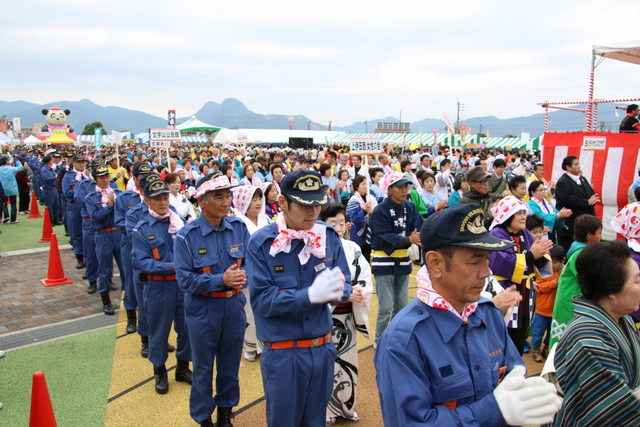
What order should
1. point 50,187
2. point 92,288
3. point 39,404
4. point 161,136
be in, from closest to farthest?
point 39,404
point 92,288
point 161,136
point 50,187

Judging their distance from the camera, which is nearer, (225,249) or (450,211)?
(450,211)

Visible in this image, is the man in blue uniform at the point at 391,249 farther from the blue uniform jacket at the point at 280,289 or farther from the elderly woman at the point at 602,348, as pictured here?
the elderly woman at the point at 602,348

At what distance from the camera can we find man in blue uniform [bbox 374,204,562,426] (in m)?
1.74

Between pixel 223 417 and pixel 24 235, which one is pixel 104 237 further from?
pixel 24 235

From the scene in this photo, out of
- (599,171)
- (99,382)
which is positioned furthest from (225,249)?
(599,171)

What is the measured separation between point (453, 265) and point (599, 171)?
9.64 meters

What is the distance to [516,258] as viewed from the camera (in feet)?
14.5

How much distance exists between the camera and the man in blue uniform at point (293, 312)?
318cm

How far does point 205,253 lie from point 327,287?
1.74 m

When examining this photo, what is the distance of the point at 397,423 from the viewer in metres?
1.88

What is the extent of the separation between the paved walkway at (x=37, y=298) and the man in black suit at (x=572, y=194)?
8105 mm

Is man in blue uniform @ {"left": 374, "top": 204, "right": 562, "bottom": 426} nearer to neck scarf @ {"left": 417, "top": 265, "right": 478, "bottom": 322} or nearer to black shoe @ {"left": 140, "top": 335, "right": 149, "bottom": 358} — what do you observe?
neck scarf @ {"left": 417, "top": 265, "right": 478, "bottom": 322}

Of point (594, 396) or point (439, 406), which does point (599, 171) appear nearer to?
point (594, 396)

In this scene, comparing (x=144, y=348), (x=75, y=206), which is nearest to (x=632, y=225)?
(x=144, y=348)
